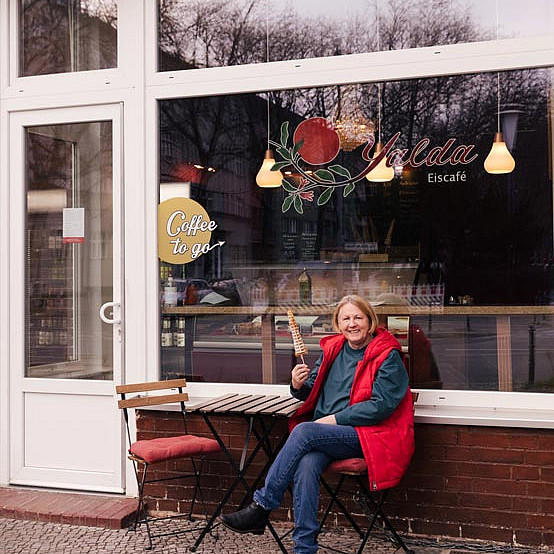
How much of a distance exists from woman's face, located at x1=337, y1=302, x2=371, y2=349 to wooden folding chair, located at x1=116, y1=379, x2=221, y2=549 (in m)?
0.99

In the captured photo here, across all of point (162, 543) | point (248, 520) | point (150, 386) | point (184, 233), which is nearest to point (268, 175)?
point (184, 233)

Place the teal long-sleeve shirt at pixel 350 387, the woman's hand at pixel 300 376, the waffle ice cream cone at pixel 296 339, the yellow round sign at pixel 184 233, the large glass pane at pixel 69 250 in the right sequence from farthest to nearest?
the large glass pane at pixel 69 250 < the yellow round sign at pixel 184 233 < the waffle ice cream cone at pixel 296 339 < the woman's hand at pixel 300 376 < the teal long-sleeve shirt at pixel 350 387

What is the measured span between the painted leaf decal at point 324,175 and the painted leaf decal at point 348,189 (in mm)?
92

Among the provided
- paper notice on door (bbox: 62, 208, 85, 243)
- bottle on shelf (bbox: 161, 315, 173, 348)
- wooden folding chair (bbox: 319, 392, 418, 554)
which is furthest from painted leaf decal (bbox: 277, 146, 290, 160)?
wooden folding chair (bbox: 319, 392, 418, 554)

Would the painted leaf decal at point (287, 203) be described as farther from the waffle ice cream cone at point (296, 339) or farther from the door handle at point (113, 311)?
the door handle at point (113, 311)

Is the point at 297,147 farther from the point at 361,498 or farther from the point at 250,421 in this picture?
the point at 361,498

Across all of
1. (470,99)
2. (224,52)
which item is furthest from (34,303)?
(470,99)

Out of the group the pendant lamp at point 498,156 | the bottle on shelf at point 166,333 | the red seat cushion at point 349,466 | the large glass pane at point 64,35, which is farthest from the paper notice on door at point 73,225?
the pendant lamp at point 498,156

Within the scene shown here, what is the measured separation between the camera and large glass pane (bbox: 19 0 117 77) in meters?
5.88

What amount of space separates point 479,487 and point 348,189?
186cm

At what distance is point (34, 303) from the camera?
5988 millimetres

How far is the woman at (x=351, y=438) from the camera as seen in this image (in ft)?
14.7

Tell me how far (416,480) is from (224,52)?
2822 mm

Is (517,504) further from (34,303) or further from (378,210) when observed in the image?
(34,303)
